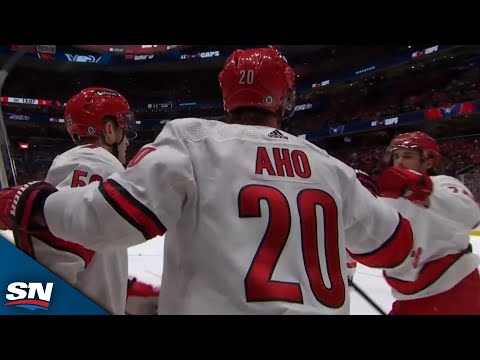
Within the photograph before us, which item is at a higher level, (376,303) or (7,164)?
(7,164)

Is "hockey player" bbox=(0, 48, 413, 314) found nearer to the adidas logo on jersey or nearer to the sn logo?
the adidas logo on jersey

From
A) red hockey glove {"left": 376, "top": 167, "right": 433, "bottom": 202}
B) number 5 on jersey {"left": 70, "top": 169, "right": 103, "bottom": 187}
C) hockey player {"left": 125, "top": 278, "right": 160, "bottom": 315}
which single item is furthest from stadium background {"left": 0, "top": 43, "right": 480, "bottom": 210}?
number 5 on jersey {"left": 70, "top": 169, "right": 103, "bottom": 187}

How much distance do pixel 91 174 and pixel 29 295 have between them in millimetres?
675

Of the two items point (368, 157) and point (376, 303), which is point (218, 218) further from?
point (368, 157)

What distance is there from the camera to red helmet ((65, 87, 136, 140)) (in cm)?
207

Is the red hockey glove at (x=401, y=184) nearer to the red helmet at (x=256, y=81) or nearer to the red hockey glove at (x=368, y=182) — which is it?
the red hockey glove at (x=368, y=182)

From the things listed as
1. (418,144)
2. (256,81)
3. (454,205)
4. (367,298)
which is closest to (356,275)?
(367,298)

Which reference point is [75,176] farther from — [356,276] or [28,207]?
[356,276]

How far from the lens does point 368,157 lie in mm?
15031

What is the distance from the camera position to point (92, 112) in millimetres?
2074

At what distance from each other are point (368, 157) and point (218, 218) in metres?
14.6

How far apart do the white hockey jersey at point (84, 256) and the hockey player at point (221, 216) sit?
0.52m
